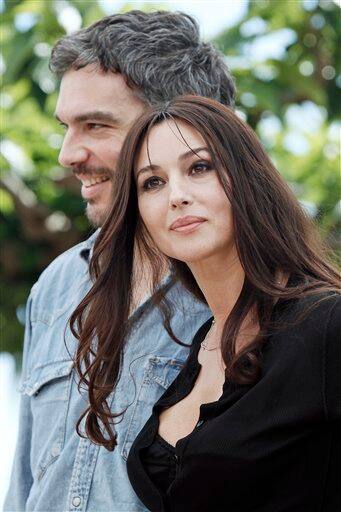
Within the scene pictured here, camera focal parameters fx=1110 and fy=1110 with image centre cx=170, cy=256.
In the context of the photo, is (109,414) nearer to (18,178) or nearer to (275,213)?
(275,213)

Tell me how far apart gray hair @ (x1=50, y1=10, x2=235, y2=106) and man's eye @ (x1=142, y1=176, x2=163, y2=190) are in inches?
27.3

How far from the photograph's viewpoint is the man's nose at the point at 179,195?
2311mm

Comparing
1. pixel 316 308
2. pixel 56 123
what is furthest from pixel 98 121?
pixel 56 123

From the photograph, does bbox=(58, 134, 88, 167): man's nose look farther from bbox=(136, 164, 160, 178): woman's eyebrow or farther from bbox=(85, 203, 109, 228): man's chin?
bbox=(136, 164, 160, 178): woman's eyebrow

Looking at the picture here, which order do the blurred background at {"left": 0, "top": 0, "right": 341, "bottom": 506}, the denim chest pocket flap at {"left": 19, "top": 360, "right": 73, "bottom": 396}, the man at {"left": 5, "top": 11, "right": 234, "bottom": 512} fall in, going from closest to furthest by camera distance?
the man at {"left": 5, "top": 11, "right": 234, "bottom": 512}
the denim chest pocket flap at {"left": 19, "top": 360, "right": 73, "bottom": 396}
the blurred background at {"left": 0, "top": 0, "right": 341, "bottom": 506}

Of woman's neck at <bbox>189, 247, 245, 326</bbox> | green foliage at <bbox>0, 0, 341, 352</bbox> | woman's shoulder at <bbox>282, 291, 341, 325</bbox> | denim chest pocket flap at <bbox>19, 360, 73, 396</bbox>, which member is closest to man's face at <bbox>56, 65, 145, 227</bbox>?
denim chest pocket flap at <bbox>19, 360, 73, 396</bbox>

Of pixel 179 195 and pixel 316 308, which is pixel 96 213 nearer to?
pixel 179 195

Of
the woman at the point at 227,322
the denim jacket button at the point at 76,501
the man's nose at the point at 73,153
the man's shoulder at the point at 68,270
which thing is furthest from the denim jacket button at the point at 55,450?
the man's nose at the point at 73,153

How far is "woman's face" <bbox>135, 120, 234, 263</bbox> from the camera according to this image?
2.31 metres

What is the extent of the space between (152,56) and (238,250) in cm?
101

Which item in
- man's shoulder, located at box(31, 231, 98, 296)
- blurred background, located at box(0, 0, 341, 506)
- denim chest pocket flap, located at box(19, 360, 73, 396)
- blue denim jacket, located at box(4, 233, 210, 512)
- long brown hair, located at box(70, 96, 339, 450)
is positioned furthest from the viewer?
blurred background, located at box(0, 0, 341, 506)

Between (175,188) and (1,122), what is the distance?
12.6ft

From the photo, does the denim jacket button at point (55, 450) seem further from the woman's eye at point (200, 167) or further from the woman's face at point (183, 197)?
the woman's eye at point (200, 167)

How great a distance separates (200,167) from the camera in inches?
92.5
